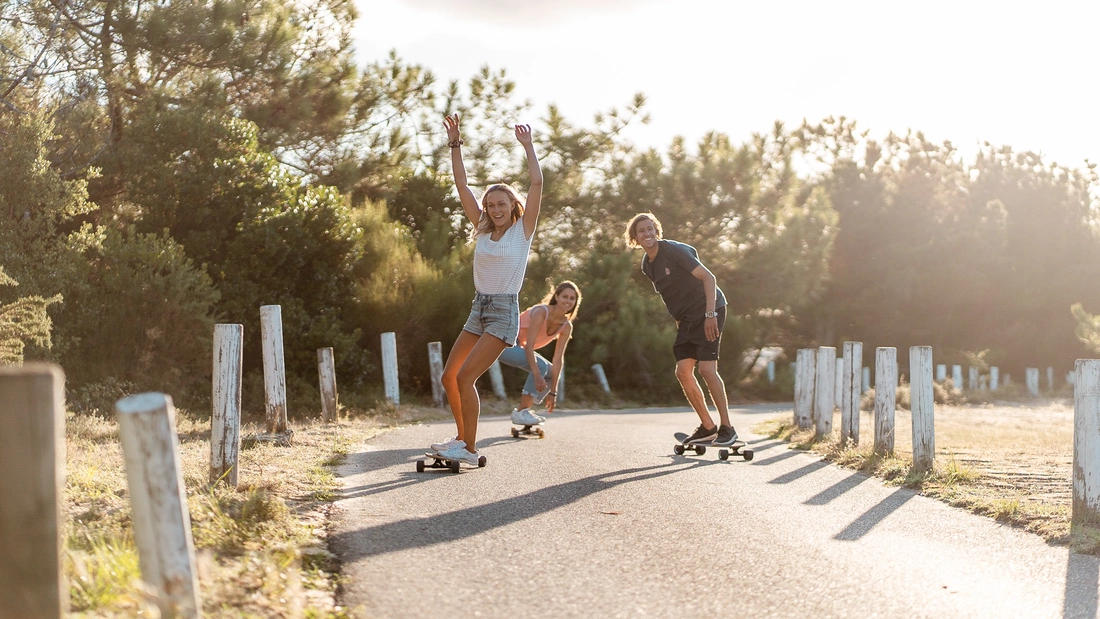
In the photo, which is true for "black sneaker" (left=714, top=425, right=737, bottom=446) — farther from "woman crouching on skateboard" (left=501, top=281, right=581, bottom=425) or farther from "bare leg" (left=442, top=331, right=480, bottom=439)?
"bare leg" (left=442, top=331, right=480, bottom=439)

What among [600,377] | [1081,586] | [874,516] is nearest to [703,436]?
[874,516]

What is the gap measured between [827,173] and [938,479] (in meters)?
37.6

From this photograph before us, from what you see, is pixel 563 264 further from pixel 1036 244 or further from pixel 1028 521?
pixel 1036 244

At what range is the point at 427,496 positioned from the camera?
5.87 metres

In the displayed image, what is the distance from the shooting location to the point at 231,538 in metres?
4.21

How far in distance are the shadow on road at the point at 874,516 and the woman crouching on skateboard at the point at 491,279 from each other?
2.44 meters

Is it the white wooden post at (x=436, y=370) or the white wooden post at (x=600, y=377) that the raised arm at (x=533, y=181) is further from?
the white wooden post at (x=600, y=377)

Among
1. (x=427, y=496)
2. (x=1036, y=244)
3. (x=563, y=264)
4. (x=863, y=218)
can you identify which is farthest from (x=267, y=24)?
(x=1036, y=244)

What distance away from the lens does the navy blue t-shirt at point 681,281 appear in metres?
8.45

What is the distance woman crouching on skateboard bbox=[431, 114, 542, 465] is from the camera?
6598mm

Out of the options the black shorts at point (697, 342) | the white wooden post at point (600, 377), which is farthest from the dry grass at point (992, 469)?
the white wooden post at point (600, 377)

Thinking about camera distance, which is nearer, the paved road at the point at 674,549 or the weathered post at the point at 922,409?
the paved road at the point at 674,549

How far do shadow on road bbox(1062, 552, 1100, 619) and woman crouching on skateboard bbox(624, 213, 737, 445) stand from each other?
3722mm

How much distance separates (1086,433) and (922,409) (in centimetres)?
193
